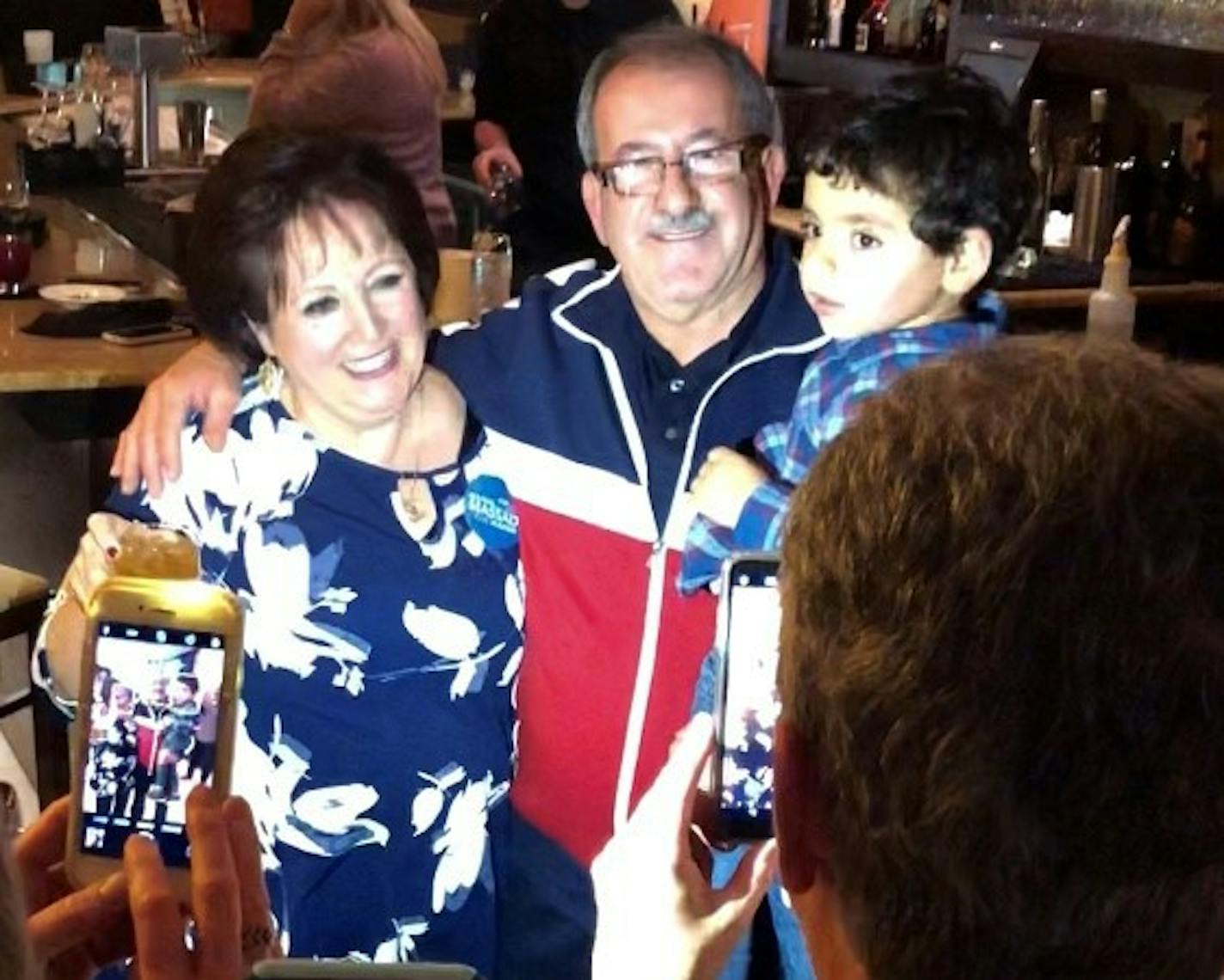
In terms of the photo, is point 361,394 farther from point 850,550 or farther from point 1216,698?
point 1216,698

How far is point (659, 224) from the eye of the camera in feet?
5.51

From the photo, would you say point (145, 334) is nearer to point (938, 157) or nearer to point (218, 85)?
point (938, 157)

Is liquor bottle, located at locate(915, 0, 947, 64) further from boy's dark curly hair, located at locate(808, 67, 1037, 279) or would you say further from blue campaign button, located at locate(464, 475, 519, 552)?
blue campaign button, located at locate(464, 475, 519, 552)

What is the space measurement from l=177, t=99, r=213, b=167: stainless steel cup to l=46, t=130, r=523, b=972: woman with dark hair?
321 cm

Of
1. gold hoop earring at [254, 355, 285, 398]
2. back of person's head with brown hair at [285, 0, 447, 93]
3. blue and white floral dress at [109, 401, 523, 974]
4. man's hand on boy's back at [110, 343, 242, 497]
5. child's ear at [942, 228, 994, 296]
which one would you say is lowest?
blue and white floral dress at [109, 401, 523, 974]

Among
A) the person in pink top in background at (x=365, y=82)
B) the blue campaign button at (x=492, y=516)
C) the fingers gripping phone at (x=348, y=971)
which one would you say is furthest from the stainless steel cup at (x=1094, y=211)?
the fingers gripping phone at (x=348, y=971)

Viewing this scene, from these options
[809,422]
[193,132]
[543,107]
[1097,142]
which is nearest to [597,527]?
[809,422]

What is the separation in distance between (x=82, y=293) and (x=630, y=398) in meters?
1.91

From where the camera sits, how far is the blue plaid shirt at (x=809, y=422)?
4.94 feet

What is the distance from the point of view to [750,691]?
1.41 meters

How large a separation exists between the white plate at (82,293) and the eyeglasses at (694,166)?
69.5 inches

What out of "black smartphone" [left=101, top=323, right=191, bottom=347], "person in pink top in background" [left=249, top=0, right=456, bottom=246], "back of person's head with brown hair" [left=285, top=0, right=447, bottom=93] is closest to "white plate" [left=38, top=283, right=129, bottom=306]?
"black smartphone" [left=101, top=323, right=191, bottom=347]

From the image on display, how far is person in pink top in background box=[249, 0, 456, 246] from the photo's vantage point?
12.3ft

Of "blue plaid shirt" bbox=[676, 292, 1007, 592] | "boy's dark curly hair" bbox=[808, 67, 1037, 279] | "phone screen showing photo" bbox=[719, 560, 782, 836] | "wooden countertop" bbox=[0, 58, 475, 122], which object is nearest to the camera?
"phone screen showing photo" bbox=[719, 560, 782, 836]
